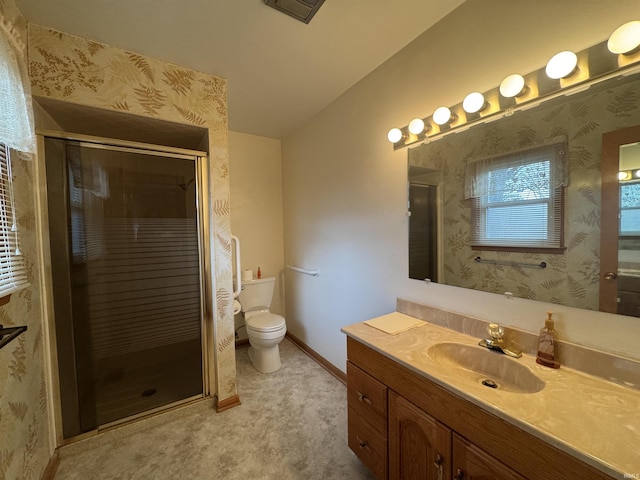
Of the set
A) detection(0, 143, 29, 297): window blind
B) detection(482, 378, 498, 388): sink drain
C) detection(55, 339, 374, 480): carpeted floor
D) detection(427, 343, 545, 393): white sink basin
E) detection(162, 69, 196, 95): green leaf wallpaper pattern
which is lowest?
detection(55, 339, 374, 480): carpeted floor

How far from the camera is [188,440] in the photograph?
1632mm

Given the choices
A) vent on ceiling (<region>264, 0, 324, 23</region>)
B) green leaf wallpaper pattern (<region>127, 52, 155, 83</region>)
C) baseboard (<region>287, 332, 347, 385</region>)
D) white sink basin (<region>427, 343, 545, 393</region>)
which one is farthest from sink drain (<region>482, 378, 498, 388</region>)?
green leaf wallpaper pattern (<region>127, 52, 155, 83</region>)

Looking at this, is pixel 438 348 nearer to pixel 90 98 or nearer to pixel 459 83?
pixel 459 83

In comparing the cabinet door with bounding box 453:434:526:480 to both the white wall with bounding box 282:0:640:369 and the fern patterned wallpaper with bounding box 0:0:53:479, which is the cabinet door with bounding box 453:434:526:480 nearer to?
the white wall with bounding box 282:0:640:369

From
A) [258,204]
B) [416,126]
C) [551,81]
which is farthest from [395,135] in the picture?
[258,204]

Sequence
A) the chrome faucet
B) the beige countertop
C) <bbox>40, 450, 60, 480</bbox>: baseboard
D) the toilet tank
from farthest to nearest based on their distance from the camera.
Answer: the toilet tank, <bbox>40, 450, 60, 480</bbox>: baseboard, the chrome faucet, the beige countertop

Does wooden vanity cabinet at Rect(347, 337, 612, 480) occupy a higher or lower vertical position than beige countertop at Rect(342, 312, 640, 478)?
lower

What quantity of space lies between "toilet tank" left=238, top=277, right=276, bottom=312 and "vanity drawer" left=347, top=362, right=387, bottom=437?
1.62 metres

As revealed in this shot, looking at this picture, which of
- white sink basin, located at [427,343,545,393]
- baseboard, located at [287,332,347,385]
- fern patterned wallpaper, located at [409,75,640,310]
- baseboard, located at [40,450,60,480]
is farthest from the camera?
baseboard, located at [287,332,347,385]

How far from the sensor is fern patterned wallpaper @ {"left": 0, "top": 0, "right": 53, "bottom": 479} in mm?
1046

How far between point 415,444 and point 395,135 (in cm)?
163

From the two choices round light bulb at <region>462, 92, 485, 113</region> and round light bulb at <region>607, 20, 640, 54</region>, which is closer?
round light bulb at <region>607, 20, 640, 54</region>

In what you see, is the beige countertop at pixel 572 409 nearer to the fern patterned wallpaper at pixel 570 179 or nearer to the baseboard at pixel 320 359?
the fern patterned wallpaper at pixel 570 179

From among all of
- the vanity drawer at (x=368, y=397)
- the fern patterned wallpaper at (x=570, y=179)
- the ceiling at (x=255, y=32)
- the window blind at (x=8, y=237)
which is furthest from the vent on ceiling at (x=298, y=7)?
the vanity drawer at (x=368, y=397)
